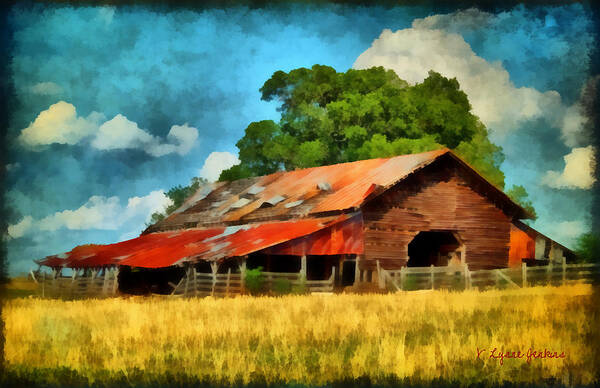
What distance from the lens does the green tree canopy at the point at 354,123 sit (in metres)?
44.8

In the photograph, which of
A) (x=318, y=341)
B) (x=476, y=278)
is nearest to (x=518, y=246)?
(x=476, y=278)

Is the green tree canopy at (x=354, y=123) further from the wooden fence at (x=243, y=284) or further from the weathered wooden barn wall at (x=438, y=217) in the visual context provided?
Result: the wooden fence at (x=243, y=284)

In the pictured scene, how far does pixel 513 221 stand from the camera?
112ft

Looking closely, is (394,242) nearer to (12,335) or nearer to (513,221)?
(513,221)

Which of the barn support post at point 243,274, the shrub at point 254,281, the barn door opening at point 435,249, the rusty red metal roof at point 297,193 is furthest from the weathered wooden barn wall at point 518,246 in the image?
the barn support post at point 243,274

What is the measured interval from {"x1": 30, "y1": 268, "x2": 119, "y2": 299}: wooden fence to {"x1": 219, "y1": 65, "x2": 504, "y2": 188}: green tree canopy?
49.6 ft

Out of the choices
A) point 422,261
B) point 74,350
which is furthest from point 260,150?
point 74,350

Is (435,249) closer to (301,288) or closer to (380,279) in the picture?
(380,279)

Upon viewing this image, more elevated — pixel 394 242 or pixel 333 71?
pixel 333 71

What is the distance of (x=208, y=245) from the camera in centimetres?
3080

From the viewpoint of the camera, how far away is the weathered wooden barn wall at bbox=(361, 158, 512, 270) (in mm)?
30219

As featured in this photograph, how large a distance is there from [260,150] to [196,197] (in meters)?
5.50

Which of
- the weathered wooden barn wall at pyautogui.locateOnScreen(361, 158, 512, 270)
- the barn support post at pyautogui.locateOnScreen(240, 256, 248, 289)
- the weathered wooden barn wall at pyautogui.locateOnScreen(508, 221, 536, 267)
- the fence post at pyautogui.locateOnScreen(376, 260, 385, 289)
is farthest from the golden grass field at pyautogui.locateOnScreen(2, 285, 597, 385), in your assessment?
the weathered wooden barn wall at pyautogui.locateOnScreen(508, 221, 536, 267)
